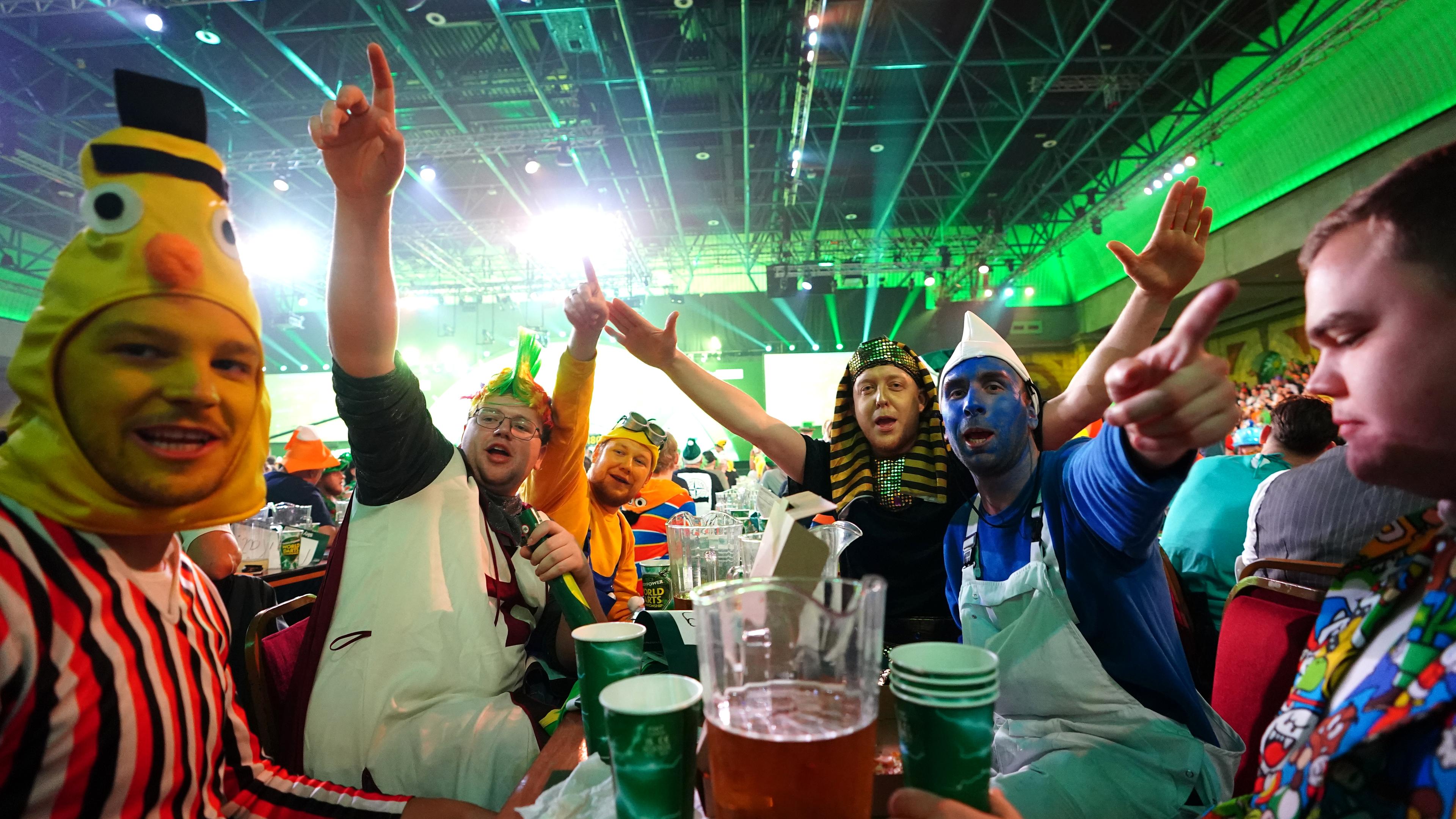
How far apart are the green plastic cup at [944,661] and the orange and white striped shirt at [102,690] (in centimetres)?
88

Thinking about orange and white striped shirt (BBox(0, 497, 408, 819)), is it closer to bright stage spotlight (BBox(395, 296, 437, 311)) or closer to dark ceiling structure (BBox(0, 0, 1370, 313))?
dark ceiling structure (BBox(0, 0, 1370, 313))

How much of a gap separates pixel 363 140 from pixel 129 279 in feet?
1.95

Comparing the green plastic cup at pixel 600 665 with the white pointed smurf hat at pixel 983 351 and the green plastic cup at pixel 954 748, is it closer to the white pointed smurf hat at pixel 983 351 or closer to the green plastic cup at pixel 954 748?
the green plastic cup at pixel 954 748

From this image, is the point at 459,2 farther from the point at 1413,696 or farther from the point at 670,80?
the point at 1413,696

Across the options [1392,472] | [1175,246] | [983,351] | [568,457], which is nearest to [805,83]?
[568,457]

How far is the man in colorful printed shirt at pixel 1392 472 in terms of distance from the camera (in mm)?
686

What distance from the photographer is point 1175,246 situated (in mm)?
1673

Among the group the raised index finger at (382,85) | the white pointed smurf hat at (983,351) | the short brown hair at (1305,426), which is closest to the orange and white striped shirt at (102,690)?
the raised index finger at (382,85)

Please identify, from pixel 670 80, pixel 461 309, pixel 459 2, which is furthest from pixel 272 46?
pixel 461 309

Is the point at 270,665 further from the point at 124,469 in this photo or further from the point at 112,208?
the point at 112,208

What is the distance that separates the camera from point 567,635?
1672 millimetres

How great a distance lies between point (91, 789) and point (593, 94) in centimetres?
1026

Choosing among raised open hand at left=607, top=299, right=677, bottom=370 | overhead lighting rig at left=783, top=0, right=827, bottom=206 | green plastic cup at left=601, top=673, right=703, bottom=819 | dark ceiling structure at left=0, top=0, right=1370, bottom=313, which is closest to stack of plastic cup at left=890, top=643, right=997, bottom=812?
green plastic cup at left=601, top=673, right=703, bottom=819

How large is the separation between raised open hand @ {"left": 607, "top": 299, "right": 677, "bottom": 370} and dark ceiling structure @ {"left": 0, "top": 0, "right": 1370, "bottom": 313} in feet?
18.9
